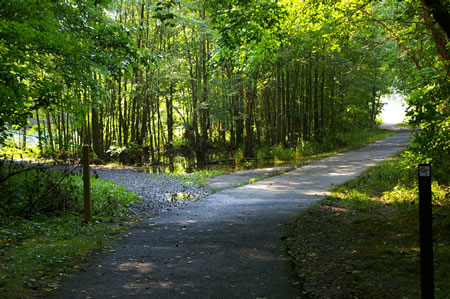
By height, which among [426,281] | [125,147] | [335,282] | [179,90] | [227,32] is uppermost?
[179,90]

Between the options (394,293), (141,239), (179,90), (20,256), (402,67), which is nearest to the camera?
(394,293)

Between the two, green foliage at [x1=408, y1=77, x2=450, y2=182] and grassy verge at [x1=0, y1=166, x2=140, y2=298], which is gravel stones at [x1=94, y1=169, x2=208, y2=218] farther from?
green foliage at [x1=408, y1=77, x2=450, y2=182]

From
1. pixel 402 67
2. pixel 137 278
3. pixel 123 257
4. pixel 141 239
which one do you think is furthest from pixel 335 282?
pixel 402 67

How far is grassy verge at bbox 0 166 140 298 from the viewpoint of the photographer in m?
4.84

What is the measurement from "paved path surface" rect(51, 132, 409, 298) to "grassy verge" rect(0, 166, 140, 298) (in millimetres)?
366

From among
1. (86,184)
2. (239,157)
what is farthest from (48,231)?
(239,157)

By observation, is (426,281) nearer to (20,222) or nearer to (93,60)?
(20,222)

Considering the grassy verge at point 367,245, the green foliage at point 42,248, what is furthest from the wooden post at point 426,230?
the green foliage at point 42,248

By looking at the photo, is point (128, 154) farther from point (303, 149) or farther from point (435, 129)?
point (435, 129)

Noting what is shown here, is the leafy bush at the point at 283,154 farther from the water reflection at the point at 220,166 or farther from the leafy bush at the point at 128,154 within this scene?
the leafy bush at the point at 128,154

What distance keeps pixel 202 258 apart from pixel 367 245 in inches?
95.3

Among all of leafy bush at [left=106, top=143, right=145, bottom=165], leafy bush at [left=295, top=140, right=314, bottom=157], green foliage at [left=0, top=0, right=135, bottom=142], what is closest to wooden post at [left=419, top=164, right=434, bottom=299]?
green foliage at [left=0, top=0, right=135, bottom=142]

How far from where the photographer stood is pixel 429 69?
30.2ft

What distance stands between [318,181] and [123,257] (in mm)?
8730
